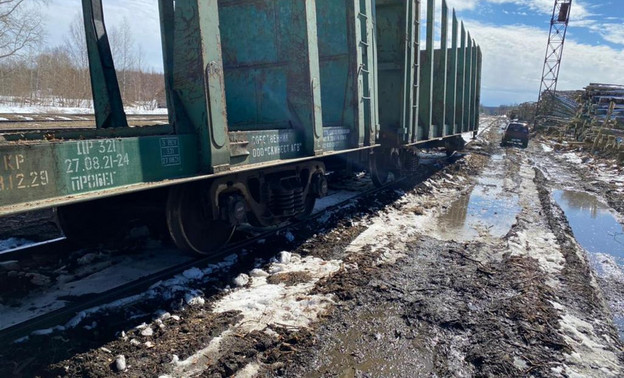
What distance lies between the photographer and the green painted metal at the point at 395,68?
8.70 meters

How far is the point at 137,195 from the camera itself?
14.9ft

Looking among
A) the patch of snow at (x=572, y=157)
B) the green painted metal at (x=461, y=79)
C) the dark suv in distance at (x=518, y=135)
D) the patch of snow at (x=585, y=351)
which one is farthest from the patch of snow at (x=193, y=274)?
the dark suv in distance at (x=518, y=135)

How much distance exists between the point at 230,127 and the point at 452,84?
9420 mm

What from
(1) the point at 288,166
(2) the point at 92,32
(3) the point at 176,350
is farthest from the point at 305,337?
(2) the point at 92,32

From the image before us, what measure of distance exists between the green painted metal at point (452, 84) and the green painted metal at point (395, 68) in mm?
4170

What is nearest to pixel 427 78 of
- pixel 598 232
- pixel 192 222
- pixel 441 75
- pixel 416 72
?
pixel 416 72

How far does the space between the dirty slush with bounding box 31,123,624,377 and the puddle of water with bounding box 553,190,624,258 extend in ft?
2.10

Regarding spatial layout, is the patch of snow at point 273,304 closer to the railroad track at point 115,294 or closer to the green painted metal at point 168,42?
the railroad track at point 115,294

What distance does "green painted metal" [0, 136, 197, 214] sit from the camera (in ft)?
8.18

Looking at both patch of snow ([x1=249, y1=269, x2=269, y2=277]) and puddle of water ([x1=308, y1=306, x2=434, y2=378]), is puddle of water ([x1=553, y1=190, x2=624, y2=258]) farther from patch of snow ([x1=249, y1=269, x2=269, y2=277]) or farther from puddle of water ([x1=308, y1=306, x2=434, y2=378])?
patch of snow ([x1=249, y1=269, x2=269, y2=277])

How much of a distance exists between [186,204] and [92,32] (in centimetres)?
217

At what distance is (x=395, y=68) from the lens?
888 centimetres

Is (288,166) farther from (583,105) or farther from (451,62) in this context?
(583,105)

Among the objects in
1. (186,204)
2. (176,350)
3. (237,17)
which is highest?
(237,17)
